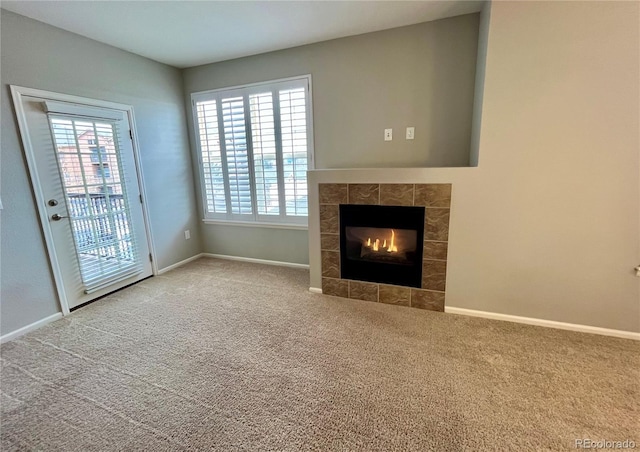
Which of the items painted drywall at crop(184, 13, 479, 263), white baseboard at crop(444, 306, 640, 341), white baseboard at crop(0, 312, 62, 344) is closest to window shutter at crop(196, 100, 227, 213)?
painted drywall at crop(184, 13, 479, 263)

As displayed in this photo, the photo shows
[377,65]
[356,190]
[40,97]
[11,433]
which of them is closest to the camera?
[11,433]

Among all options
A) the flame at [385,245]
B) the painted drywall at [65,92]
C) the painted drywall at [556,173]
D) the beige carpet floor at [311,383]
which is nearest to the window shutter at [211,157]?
the painted drywall at [65,92]

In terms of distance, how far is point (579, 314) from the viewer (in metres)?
2.24

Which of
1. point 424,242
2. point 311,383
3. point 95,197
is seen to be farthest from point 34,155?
point 424,242

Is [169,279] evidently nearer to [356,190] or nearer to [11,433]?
[11,433]

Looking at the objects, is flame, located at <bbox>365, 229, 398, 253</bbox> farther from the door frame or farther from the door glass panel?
the door frame

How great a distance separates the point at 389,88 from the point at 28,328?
4013 mm

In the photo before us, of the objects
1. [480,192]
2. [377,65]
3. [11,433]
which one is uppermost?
[377,65]

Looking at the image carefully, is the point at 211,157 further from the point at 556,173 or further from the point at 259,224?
the point at 556,173

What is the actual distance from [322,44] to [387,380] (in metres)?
3.26

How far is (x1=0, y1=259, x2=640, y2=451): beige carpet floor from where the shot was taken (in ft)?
4.67

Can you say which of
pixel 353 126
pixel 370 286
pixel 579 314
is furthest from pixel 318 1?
pixel 579 314

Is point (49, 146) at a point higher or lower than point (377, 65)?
lower

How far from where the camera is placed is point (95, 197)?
2.87 m
